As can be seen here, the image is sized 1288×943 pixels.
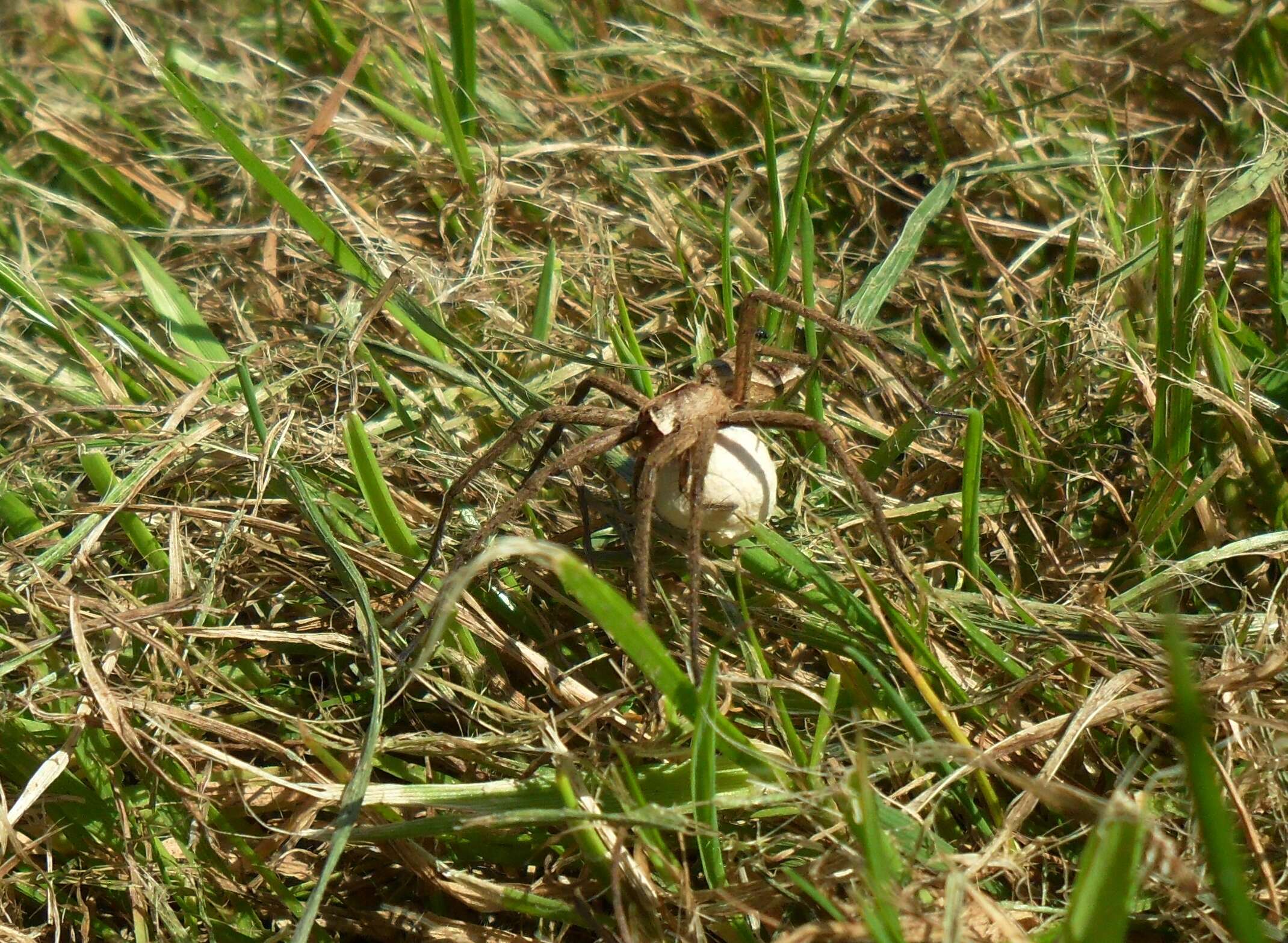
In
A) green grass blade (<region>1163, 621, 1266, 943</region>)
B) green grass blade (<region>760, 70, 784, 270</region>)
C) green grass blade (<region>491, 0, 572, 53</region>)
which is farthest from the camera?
green grass blade (<region>491, 0, 572, 53</region>)

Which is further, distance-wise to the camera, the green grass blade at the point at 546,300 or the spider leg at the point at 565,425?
the green grass blade at the point at 546,300

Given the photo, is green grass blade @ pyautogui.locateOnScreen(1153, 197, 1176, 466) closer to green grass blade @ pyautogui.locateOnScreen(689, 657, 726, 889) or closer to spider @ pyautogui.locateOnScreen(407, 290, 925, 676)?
spider @ pyautogui.locateOnScreen(407, 290, 925, 676)

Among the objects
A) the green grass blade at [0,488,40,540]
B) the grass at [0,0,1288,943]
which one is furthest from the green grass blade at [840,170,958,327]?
the green grass blade at [0,488,40,540]

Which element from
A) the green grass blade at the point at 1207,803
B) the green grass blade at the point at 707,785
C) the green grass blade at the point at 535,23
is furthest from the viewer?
the green grass blade at the point at 535,23

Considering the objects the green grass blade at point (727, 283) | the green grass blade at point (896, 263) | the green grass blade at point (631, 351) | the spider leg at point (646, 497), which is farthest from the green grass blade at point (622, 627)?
the green grass blade at point (896, 263)

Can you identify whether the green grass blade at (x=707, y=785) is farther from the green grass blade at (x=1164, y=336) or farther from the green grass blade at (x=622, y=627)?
the green grass blade at (x=1164, y=336)

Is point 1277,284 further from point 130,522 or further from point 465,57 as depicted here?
point 130,522

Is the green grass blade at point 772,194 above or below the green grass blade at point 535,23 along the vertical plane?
below

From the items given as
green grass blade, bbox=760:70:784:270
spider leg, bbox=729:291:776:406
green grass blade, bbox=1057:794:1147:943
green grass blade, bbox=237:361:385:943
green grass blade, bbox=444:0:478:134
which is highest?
green grass blade, bbox=444:0:478:134
